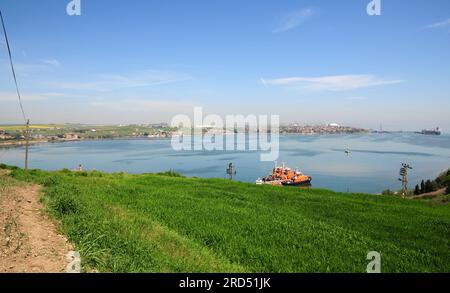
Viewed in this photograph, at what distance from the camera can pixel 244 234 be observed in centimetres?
851

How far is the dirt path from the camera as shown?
16.5 feet

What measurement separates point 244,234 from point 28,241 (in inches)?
188

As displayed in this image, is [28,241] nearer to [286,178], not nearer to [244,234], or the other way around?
[244,234]

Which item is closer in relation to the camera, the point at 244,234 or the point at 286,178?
the point at 244,234

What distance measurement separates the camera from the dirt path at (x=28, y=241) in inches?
198

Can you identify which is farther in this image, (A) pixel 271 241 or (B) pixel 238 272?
(A) pixel 271 241

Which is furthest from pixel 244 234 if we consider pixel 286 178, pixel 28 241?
pixel 286 178

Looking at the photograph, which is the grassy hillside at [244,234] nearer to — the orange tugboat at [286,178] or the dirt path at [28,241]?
the dirt path at [28,241]

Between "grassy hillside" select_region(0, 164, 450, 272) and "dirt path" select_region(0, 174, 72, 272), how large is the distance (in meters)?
0.32

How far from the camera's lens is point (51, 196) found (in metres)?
10.2

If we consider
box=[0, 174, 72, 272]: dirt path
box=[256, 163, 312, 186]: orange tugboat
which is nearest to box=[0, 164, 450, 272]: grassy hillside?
box=[0, 174, 72, 272]: dirt path
